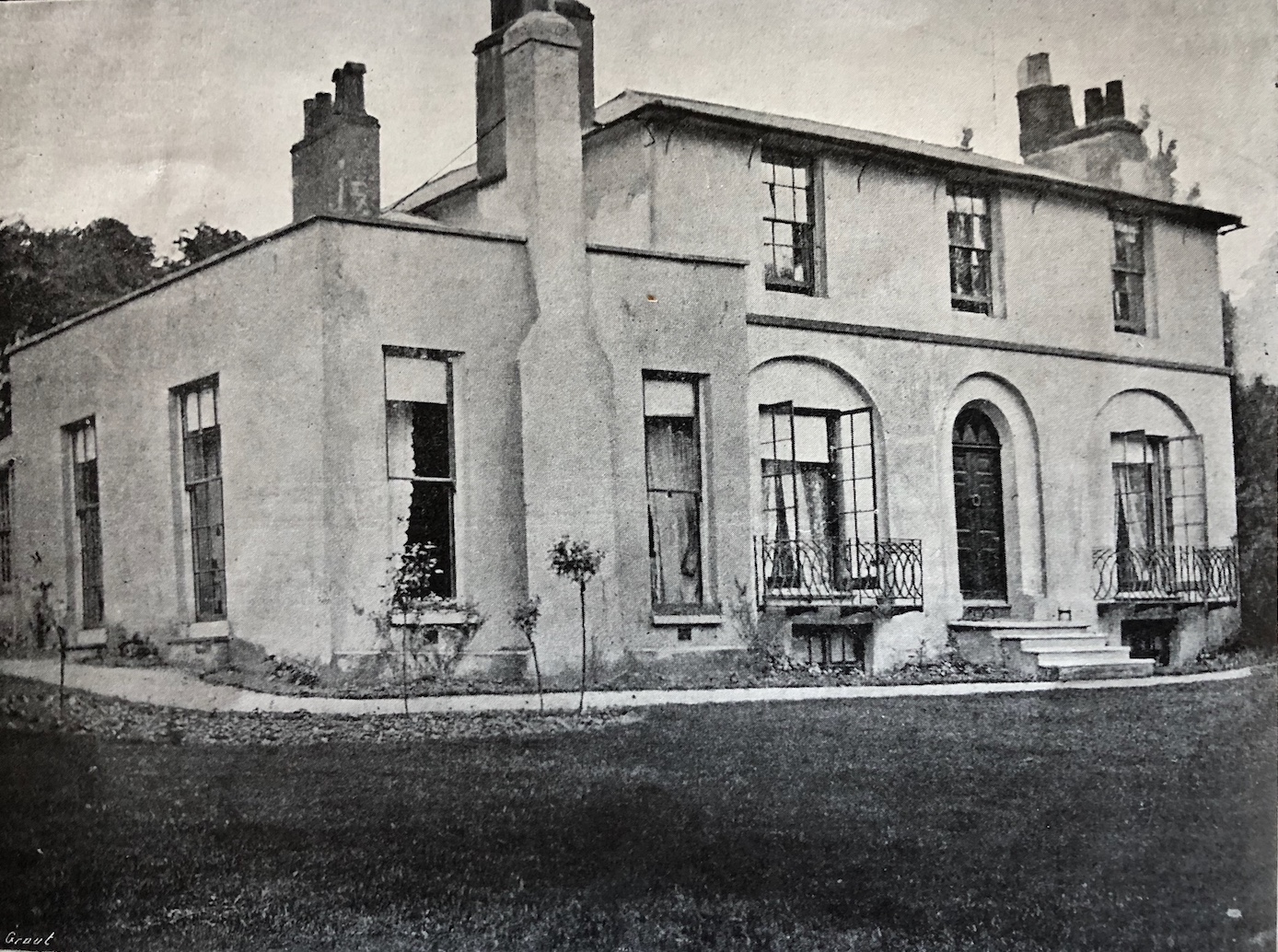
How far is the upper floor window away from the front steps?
3589 millimetres

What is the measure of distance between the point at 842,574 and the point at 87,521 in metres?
3.31

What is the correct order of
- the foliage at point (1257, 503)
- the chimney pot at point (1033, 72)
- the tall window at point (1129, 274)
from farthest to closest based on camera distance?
the tall window at point (1129, 274)
the chimney pot at point (1033, 72)
the foliage at point (1257, 503)

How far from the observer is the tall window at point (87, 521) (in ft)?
18.8

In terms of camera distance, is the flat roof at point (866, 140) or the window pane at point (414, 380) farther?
the flat roof at point (866, 140)

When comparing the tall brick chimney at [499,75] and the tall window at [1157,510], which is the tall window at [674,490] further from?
the tall window at [1157,510]

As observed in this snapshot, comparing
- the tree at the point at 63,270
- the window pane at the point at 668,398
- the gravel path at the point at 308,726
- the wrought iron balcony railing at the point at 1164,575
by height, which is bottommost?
the gravel path at the point at 308,726

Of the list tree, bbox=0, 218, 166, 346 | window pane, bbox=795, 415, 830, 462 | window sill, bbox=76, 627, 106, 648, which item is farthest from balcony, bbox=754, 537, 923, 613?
tree, bbox=0, 218, 166, 346

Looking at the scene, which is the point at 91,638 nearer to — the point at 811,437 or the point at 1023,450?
the point at 811,437

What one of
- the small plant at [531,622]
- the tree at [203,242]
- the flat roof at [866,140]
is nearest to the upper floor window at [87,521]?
the tree at [203,242]

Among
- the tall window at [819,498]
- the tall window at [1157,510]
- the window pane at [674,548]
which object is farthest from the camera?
the tall window at [819,498]

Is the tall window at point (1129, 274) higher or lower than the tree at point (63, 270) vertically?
lower

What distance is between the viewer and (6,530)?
5.95 metres

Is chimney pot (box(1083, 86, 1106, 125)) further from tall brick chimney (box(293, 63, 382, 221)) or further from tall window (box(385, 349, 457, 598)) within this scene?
tall brick chimney (box(293, 63, 382, 221))

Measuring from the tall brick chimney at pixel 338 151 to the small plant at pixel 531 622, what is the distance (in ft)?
5.49
